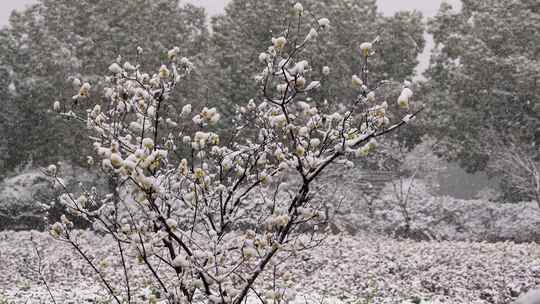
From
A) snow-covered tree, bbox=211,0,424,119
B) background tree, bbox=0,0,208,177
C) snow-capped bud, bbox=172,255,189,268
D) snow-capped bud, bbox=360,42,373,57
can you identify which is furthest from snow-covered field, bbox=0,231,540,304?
snow-covered tree, bbox=211,0,424,119

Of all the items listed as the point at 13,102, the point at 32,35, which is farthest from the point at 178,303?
the point at 32,35

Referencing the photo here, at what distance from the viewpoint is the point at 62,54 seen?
20.4 metres

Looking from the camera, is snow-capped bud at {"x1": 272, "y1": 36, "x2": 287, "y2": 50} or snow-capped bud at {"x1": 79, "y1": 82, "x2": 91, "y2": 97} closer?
snow-capped bud at {"x1": 272, "y1": 36, "x2": 287, "y2": 50}

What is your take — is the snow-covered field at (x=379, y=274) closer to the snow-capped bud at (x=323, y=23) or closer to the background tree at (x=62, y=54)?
the snow-capped bud at (x=323, y=23)

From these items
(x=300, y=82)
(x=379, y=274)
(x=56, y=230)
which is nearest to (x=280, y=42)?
(x=300, y=82)

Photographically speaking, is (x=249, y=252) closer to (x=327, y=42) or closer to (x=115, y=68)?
(x=115, y=68)

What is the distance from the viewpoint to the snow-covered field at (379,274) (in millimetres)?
9086

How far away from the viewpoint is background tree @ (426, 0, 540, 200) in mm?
19828

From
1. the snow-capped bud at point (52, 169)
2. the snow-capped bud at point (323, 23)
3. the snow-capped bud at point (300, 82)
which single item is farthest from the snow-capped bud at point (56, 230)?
the snow-capped bud at point (323, 23)

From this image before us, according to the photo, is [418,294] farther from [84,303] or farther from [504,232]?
[504,232]

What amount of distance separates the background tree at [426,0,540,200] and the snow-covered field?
27.9ft

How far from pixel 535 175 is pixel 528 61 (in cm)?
374

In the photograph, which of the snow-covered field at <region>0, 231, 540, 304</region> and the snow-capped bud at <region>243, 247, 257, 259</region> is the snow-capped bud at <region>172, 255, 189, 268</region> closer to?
the snow-capped bud at <region>243, 247, 257, 259</region>

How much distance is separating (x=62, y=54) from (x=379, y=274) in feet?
48.5
